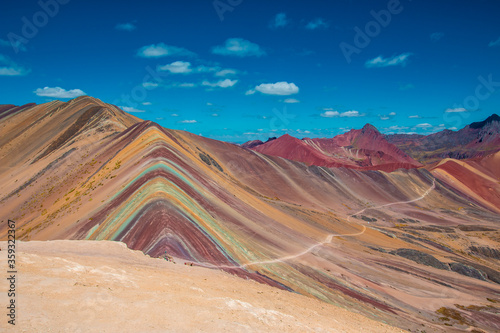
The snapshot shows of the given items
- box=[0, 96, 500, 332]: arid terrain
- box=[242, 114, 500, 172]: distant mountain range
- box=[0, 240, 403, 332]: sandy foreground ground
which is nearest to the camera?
box=[0, 240, 403, 332]: sandy foreground ground

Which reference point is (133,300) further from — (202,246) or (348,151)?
(348,151)

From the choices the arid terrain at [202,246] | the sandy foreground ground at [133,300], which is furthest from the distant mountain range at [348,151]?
the sandy foreground ground at [133,300]

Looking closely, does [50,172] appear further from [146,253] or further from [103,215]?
[146,253]

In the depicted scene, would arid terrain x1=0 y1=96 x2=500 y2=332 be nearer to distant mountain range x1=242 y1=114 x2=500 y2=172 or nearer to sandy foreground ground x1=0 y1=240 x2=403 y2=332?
sandy foreground ground x1=0 y1=240 x2=403 y2=332

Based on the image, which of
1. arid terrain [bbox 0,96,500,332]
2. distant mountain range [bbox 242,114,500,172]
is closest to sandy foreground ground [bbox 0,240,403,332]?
Result: arid terrain [bbox 0,96,500,332]

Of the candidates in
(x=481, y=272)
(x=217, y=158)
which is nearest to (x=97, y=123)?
(x=217, y=158)

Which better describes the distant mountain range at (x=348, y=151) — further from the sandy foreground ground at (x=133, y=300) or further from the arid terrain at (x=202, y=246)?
the sandy foreground ground at (x=133, y=300)
